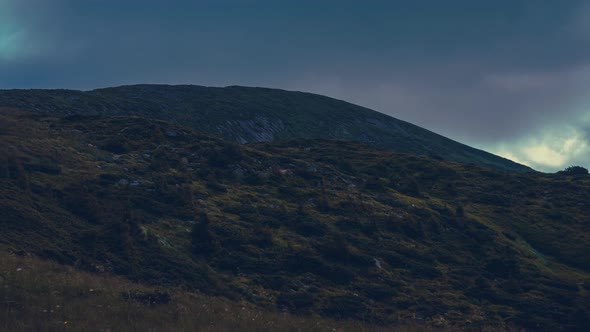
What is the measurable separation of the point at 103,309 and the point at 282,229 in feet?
54.6

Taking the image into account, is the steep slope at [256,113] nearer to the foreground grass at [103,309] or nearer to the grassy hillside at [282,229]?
the grassy hillside at [282,229]

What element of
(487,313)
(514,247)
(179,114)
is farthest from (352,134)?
(487,313)

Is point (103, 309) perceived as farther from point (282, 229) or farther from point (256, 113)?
point (256, 113)

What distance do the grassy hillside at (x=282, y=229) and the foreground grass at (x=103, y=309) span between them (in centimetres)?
182

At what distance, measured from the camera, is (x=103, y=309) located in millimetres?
17891

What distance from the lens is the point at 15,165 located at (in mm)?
30297

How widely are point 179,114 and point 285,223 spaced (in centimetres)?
6155

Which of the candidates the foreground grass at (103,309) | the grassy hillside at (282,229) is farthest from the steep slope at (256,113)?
the foreground grass at (103,309)

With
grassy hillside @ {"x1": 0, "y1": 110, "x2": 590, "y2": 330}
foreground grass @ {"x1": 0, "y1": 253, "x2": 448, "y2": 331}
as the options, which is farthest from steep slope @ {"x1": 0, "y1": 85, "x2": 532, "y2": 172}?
foreground grass @ {"x1": 0, "y1": 253, "x2": 448, "y2": 331}

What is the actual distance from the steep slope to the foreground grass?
47116 millimetres

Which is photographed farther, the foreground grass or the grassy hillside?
the grassy hillside

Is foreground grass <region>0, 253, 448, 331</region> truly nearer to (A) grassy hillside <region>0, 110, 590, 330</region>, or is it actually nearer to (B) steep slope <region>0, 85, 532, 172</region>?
(A) grassy hillside <region>0, 110, 590, 330</region>

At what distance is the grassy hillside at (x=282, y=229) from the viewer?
25500 millimetres

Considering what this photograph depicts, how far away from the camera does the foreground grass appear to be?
1634 cm
